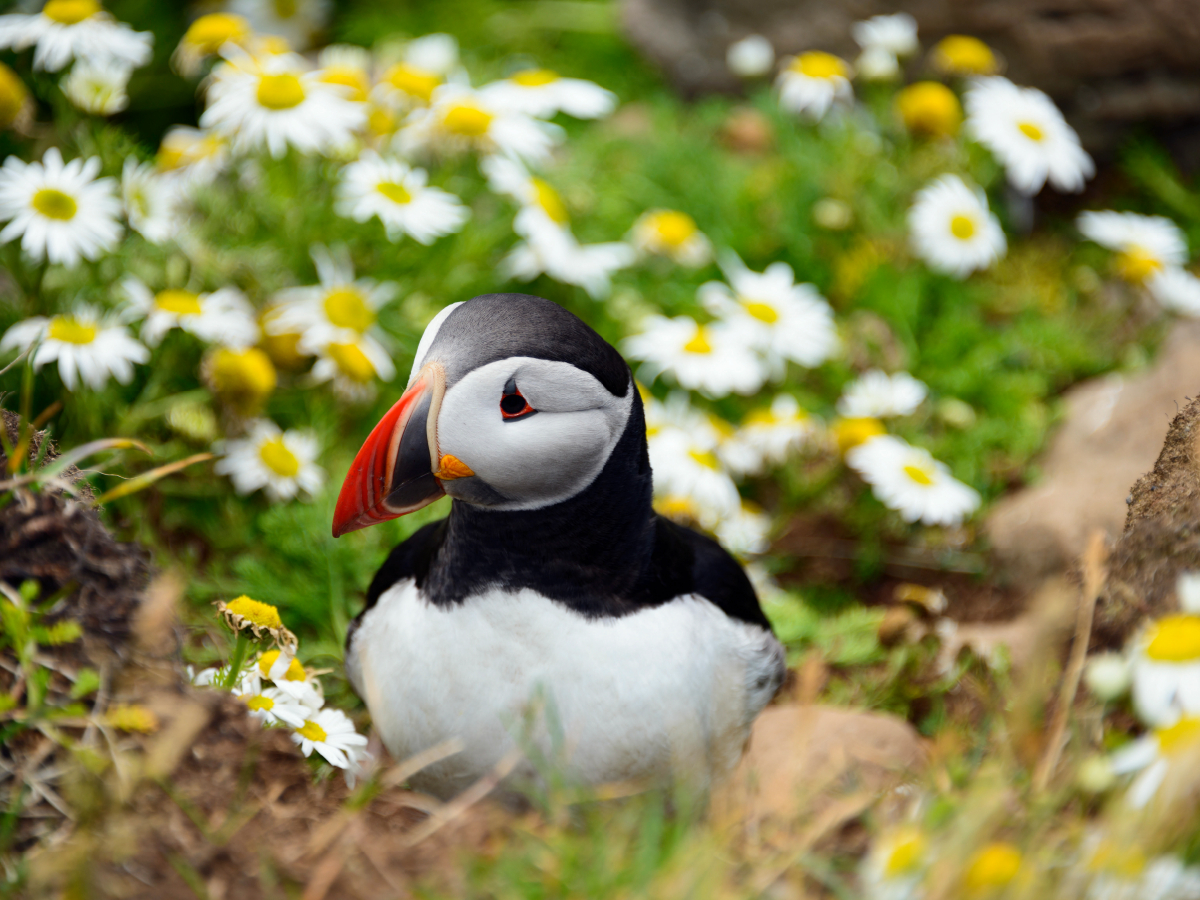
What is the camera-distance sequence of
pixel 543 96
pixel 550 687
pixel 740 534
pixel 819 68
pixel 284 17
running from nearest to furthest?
pixel 550 687, pixel 740 534, pixel 543 96, pixel 819 68, pixel 284 17

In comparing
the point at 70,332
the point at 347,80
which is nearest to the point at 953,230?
the point at 347,80

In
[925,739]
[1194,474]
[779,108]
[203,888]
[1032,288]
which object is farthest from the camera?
[779,108]

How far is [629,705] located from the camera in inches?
80.9

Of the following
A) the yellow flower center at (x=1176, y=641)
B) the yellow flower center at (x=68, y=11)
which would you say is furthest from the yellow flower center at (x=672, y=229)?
the yellow flower center at (x=1176, y=641)

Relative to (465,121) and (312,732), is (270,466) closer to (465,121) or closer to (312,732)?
(312,732)

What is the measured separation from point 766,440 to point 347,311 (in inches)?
62.9

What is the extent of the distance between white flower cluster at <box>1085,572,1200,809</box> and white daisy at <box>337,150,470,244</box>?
103 inches

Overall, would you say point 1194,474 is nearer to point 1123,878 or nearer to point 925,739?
point 1123,878

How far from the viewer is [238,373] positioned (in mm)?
3055

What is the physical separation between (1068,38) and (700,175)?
190 centimetres

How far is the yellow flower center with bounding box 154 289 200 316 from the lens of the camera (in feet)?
10.3

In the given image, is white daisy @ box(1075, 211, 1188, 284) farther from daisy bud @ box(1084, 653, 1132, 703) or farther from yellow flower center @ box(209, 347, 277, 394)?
yellow flower center @ box(209, 347, 277, 394)

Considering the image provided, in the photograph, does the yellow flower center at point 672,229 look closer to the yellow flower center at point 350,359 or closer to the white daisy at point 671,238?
the white daisy at point 671,238

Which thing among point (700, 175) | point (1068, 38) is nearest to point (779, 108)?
point (700, 175)
